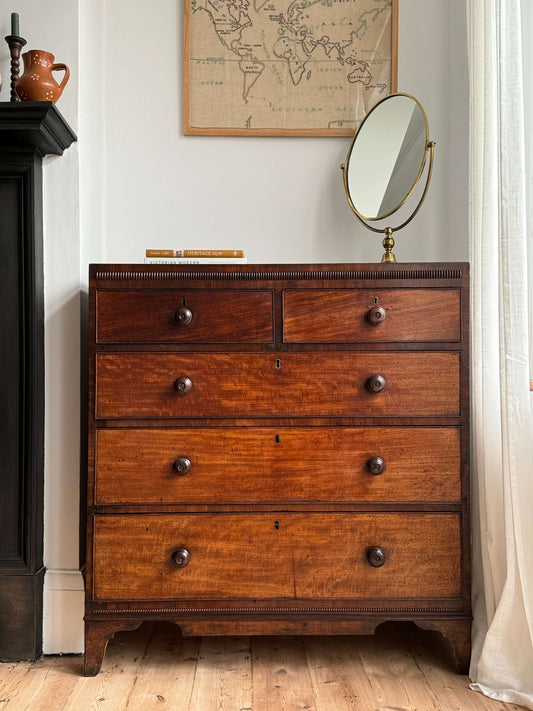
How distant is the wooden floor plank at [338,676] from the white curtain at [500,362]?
Result: 323 mm

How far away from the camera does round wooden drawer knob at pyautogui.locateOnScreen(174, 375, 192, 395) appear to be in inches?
65.1

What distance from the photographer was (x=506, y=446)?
1.63m

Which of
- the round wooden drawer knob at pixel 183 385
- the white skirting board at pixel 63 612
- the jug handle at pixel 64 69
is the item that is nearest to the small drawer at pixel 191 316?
the round wooden drawer knob at pixel 183 385

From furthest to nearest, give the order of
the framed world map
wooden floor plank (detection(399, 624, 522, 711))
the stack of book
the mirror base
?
the framed world map, the mirror base, the stack of book, wooden floor plank (detection(399, 624, 522, 711))

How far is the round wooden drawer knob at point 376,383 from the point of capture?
166cm

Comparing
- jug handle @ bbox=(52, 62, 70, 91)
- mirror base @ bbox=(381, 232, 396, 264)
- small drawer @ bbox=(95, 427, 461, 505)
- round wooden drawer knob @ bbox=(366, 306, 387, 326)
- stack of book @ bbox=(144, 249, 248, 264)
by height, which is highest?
jug handle @ bbox=(52, 62, 70, 91)

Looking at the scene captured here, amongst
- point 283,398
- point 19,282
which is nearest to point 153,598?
point 283,398

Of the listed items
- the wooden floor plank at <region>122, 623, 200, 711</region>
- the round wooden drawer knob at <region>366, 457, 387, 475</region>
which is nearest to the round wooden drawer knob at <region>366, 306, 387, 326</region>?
the round wooden drawer knob at <region>366, 457, 387, 475</region>

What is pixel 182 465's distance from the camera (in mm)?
1660

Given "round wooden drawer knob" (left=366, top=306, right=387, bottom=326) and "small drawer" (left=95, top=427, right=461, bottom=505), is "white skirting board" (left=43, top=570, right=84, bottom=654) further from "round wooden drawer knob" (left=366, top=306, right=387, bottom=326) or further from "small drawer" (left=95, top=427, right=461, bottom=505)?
"round wooden drawer knob" (left=366, top=306, right=387, bottom=326)

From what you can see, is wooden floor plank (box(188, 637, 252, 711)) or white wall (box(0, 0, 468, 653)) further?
white wall (box(0, 0, 468, 653))

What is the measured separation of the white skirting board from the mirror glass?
1.56 meters

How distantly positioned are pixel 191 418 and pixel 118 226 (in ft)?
3.01

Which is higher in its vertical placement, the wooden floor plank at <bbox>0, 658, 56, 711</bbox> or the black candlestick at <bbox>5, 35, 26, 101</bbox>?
the black candlestick at <bbox>5, 35, 26, 101</bbox>
